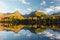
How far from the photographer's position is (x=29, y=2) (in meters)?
4.03

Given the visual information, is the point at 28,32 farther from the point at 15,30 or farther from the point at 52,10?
the point at 52,10

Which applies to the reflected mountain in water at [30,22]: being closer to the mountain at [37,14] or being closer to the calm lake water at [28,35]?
the mountain at [37,14]

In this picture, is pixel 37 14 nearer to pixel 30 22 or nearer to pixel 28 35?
pixel 30 22

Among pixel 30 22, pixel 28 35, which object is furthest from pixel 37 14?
pixel 28 35

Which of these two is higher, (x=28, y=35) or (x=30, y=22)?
(x=30, y=22)

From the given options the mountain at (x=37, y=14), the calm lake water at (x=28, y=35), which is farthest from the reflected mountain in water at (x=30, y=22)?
the calm lake water at (x=28, y=35)

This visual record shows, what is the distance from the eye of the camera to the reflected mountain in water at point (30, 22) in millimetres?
3943

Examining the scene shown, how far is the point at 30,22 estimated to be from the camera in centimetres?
410

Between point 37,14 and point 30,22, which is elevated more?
point 37,14

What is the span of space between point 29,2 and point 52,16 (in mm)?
650

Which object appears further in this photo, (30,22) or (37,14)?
(30,22)

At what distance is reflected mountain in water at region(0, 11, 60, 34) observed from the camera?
394 cm

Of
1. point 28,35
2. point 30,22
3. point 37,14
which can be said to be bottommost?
point 28,35

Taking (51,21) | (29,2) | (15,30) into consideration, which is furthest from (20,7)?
(51,21)
